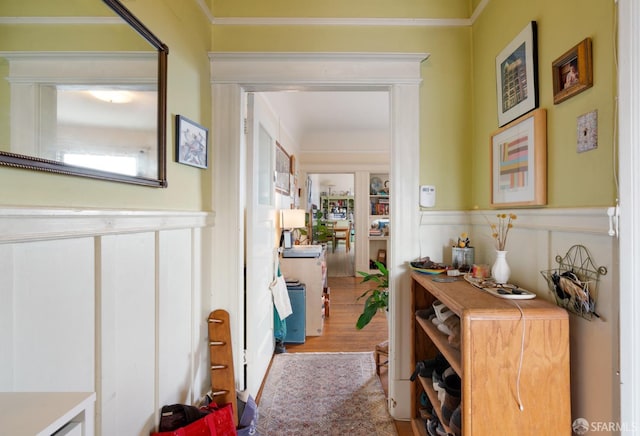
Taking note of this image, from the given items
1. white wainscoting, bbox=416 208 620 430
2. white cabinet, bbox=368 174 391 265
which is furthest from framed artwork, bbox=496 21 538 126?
white cabinet, bbox=368 174 391 265

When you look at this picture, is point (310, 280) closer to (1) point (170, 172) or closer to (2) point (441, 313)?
(2) point (441, 313)

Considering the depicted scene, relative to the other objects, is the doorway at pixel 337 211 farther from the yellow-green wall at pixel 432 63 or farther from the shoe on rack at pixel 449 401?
the shoe on rack at pixel 449 401

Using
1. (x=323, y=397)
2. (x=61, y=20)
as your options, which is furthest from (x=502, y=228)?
(x=61, y=20)

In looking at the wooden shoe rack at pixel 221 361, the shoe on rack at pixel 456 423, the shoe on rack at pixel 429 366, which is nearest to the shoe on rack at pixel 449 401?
the shoe on rack at pixel 456 423

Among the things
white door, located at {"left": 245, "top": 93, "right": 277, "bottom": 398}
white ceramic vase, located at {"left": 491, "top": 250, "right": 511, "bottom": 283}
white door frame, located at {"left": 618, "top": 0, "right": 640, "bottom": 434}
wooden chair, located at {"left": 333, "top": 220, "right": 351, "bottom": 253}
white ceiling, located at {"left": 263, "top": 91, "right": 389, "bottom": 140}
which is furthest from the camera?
wooden chair, located at {"left": 333, "top": 220, "right": 351, "bottom": 253}

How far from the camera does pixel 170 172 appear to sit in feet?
4.26

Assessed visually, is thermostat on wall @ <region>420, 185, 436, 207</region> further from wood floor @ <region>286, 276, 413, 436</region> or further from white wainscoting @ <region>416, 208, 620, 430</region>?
wood floor @ <region>286, 276, 413, 436</region>

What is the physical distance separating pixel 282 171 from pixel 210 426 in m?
2.45

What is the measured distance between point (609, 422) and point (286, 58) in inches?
81.9

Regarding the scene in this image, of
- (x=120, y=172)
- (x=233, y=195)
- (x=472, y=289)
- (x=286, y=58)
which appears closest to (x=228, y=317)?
(x=233, y=195)

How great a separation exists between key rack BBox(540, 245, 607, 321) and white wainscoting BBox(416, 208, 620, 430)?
0.02 m

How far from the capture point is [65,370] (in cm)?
81

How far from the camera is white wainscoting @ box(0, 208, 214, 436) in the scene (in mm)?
695

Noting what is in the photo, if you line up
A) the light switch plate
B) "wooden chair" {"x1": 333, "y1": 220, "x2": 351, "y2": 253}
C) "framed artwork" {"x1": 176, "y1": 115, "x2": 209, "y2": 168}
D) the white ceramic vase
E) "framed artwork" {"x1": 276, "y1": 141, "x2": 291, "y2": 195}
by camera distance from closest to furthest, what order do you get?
the light switch plate → the white ceramic vase → "framed artwork" {"x1": 176, "y1": 115, "x2": 209, "y2": 168} → "framed artwork" {"x1": 276, "y1": 141, "x2": 291, "y2": 195} → "wooden chair" {"x1": 333, "y1": 220, "x2": 351, "y2": 253}
